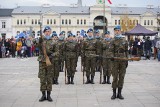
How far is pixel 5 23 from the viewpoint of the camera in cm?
11431

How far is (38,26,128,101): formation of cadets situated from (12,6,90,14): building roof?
99.0 metres

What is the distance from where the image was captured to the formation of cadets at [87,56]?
11.1 meters

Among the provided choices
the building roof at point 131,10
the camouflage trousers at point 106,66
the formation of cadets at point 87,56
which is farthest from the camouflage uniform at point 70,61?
the building roof at point 131,10

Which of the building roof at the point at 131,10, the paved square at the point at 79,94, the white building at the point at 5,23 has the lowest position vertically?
the paved square at the point at 79,94

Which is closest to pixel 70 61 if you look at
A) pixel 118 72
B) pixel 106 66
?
pixel 106 66

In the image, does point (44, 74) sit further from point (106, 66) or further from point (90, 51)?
point (106, 66)

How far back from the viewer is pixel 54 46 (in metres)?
11.4

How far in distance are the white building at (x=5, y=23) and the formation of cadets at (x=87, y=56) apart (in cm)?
9910

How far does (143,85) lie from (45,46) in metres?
4.83

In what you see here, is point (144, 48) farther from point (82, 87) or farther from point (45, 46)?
point (45, 46)

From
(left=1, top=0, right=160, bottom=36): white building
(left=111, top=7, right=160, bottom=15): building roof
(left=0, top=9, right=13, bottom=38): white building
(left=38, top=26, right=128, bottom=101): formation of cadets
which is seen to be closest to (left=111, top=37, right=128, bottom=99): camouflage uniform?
(left=38, top=26, right=128, bottom=101): formation of cadets

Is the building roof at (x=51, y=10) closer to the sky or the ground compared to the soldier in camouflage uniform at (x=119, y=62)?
closer to the sky

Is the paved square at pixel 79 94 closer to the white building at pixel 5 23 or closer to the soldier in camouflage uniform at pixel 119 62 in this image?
the soldier in camouflage uniform at pixel 119 62

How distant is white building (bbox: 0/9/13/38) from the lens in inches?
4486
